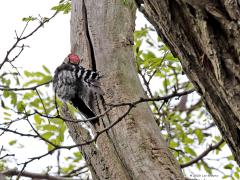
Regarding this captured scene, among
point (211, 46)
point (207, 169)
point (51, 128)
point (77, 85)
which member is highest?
point (77, 85)

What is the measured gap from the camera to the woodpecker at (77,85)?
3445mm

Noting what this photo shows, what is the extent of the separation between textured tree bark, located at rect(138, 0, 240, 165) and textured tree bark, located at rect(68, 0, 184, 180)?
115 centimetres

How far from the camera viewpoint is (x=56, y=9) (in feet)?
12.0

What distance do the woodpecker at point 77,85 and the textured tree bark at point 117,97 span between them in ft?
0.24

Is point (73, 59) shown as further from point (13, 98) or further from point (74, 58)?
point (13, 98)

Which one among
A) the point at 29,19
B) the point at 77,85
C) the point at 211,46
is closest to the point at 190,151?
the point at 77,85

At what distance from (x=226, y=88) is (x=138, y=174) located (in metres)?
1.41

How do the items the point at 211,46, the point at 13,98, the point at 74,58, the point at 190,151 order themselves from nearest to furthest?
the point at 211,46
the point at 74,58
the point at 13,98
the point at 190,151

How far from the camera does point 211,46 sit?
1526 mm

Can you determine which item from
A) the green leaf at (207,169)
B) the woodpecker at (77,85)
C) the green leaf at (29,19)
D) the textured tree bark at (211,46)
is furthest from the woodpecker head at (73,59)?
the green leaf at (207,169)

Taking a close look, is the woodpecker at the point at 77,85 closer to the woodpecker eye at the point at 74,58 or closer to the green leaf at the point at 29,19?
the woodpecker eye at the point at 74,58

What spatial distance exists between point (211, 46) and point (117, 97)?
67.9 inches

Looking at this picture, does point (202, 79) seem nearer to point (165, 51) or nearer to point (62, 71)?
point (165, 51)

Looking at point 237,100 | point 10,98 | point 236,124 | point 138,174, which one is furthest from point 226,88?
point 10,98
